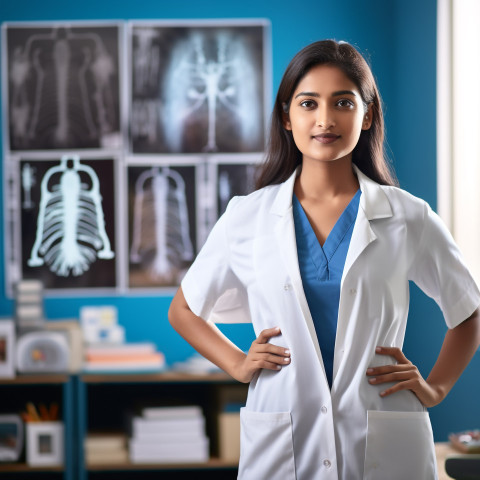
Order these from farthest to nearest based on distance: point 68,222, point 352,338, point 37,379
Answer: point 68,222, point 37,379, point 352,338

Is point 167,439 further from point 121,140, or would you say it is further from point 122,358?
point 121,140

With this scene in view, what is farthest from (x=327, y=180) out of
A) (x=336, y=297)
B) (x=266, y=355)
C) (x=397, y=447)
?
(x=397, y=447)

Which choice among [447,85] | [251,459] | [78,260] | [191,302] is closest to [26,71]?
[78,260]

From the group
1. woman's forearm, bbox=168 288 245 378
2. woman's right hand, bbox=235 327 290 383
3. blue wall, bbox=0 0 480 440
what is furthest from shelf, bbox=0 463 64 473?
woman's right hand, bbox=235 327 290 383

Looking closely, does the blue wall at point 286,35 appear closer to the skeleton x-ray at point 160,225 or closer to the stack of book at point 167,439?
the skeleton x-ray at point 160,225

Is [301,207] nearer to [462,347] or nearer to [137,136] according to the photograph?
[462,347]

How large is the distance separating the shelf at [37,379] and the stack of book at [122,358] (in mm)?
102

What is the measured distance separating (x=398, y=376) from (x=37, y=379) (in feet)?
7.02

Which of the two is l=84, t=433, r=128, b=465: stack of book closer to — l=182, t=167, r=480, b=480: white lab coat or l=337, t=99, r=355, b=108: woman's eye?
l=182, t=167, r=480, b=480: white lab coat

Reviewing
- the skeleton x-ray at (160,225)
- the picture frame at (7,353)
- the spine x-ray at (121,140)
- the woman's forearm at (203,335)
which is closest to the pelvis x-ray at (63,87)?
the spine x-ray at (121,140)

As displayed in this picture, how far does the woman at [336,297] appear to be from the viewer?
111cm

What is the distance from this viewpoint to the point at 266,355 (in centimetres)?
115

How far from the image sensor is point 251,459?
1.19m

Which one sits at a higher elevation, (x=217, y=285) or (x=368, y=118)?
(x=368, y=118)
